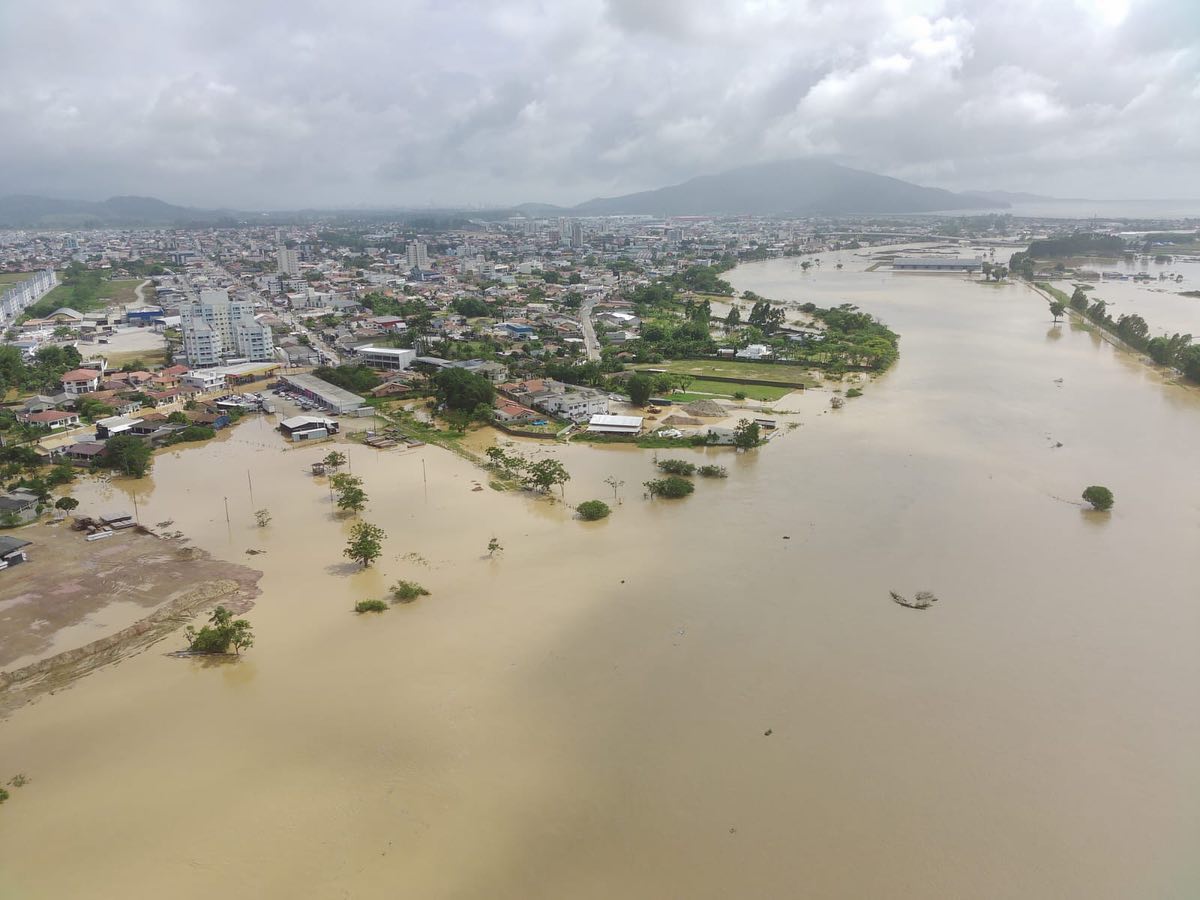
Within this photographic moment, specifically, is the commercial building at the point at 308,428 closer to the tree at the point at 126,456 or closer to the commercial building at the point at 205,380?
the tree at the point at 126,456

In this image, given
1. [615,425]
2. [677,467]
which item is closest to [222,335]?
[615,425]

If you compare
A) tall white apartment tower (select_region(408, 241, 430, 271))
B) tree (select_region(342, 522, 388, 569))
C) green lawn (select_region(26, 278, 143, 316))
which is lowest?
tree (select_region(342, 522, 388, 569))

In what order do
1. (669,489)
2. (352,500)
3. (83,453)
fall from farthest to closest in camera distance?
(83,453) → (669,489) → (352,500)

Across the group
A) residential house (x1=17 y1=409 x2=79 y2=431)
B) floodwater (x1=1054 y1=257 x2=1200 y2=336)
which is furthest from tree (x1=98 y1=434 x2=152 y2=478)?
floodwater (x1=1054 y1=257 x2=1200 y2=336)

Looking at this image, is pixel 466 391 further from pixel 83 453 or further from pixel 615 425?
pixel 83 453

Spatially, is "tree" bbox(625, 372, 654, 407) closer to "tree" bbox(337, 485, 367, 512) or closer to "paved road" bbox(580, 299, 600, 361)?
"paved road" bbox(580, 299, 600, 361)

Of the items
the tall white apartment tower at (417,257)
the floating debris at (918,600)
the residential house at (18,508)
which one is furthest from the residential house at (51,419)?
the tall white apartment tower at (417,257)
